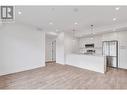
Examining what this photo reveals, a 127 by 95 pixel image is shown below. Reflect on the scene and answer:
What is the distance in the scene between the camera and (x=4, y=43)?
454 centimetres

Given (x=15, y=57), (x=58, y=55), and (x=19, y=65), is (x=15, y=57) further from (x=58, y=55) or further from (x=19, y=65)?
(x=58, y=55)

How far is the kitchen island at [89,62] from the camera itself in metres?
5.12

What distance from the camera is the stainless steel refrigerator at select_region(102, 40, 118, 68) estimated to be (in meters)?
6.33

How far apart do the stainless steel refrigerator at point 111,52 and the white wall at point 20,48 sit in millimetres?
4675

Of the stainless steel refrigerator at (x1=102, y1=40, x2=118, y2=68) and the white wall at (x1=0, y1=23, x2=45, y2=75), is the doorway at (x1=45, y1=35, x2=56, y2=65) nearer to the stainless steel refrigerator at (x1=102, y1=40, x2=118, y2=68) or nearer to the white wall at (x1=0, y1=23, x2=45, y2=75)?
the white wall at (x1=0, y1=23, x2=45, y2=75)

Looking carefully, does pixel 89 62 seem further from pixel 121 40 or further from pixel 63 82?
pixel 63 82

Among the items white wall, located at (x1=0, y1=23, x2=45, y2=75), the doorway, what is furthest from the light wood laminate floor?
the doorway

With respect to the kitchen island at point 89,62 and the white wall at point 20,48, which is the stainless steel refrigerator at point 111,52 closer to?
the kitchen island at point 89,62

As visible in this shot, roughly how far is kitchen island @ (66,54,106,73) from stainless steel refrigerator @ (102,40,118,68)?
1831 millimetres

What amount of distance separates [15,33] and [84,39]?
580cm

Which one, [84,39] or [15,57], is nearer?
[15,57]

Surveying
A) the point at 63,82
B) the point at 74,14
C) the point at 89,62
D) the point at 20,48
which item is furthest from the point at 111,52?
the point at 20,48
